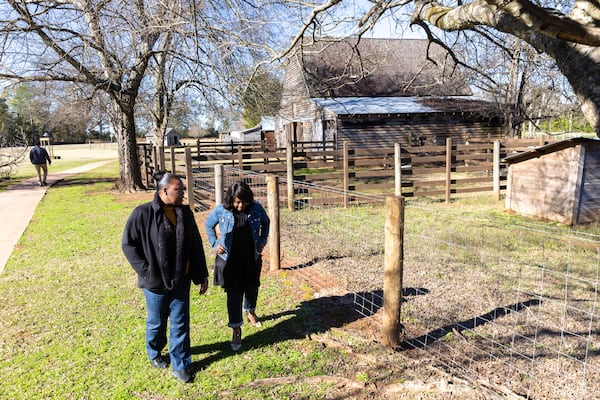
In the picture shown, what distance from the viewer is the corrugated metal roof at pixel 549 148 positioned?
816cm

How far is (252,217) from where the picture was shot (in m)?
3.86

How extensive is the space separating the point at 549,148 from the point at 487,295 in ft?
17.2

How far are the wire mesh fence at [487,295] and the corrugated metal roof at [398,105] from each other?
1517 cm

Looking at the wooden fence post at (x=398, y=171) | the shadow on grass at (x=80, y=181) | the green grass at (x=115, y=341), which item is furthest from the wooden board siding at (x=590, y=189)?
the shadow on grass at (x=80, y=181)

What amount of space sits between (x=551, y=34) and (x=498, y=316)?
2.59m

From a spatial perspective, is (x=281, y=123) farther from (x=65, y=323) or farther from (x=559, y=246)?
(x=65, y=323)

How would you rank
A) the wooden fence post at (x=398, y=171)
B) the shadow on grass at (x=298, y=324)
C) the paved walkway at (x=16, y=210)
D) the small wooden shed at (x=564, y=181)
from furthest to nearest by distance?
1. the wooden fence post at (x=398, y=171)
2. the small wooden shed at (x=564, y=181)
3. the paved walkway at (x=16, y=210)
4. the shadow on grass at (x=298, y=324)

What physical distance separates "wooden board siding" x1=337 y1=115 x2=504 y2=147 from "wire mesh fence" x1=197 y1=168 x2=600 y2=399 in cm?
1505

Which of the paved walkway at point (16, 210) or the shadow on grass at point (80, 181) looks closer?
the paved walkway at point (16, 210)

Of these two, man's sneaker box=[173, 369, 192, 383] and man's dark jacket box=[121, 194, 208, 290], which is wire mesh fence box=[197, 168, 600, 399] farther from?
man's dark jacket box=[121, 194, 208, 290]

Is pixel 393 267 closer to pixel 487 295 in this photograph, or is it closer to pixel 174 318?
pixel 174 318

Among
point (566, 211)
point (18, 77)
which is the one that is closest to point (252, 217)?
point (566, 211)

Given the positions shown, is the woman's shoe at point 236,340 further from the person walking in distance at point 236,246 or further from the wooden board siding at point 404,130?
the wooden board siding at point 404,130

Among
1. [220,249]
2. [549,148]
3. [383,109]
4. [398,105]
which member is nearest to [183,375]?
[220,249]
